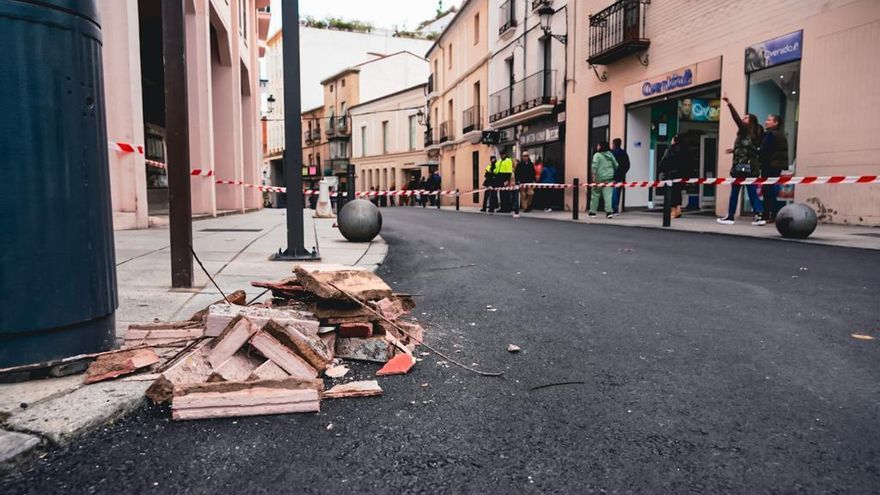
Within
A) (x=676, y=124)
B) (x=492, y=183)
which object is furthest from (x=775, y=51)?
(x=492, y=183)

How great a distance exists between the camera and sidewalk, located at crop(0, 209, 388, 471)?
2.03 m

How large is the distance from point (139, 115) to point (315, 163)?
5480cm

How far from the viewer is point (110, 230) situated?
2.72 meters

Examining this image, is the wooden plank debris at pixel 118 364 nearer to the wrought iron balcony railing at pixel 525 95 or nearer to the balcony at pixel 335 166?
the wrought iron balcony railing at pixel 525 95

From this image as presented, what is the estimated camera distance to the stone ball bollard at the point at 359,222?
8281mm

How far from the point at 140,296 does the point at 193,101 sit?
9975mm

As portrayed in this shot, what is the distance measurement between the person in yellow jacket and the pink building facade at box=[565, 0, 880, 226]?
226 centimetres

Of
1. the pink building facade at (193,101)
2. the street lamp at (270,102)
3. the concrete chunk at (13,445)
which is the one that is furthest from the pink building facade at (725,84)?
the street lamp at (270,102)

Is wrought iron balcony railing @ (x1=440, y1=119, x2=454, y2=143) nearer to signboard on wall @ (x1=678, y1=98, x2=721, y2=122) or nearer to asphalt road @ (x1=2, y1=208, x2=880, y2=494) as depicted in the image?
signboard on wall @ (x1=678, y1=98, x2=721, y2=122)

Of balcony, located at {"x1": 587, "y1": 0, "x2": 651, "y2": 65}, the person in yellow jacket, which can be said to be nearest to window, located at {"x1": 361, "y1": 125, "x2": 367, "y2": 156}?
the person in yellow jacket

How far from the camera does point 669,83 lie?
16.1 m

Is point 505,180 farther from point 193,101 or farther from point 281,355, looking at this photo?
point 281,355

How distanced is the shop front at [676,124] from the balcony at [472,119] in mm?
13319

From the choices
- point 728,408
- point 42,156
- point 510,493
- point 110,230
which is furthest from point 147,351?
point 728,408
